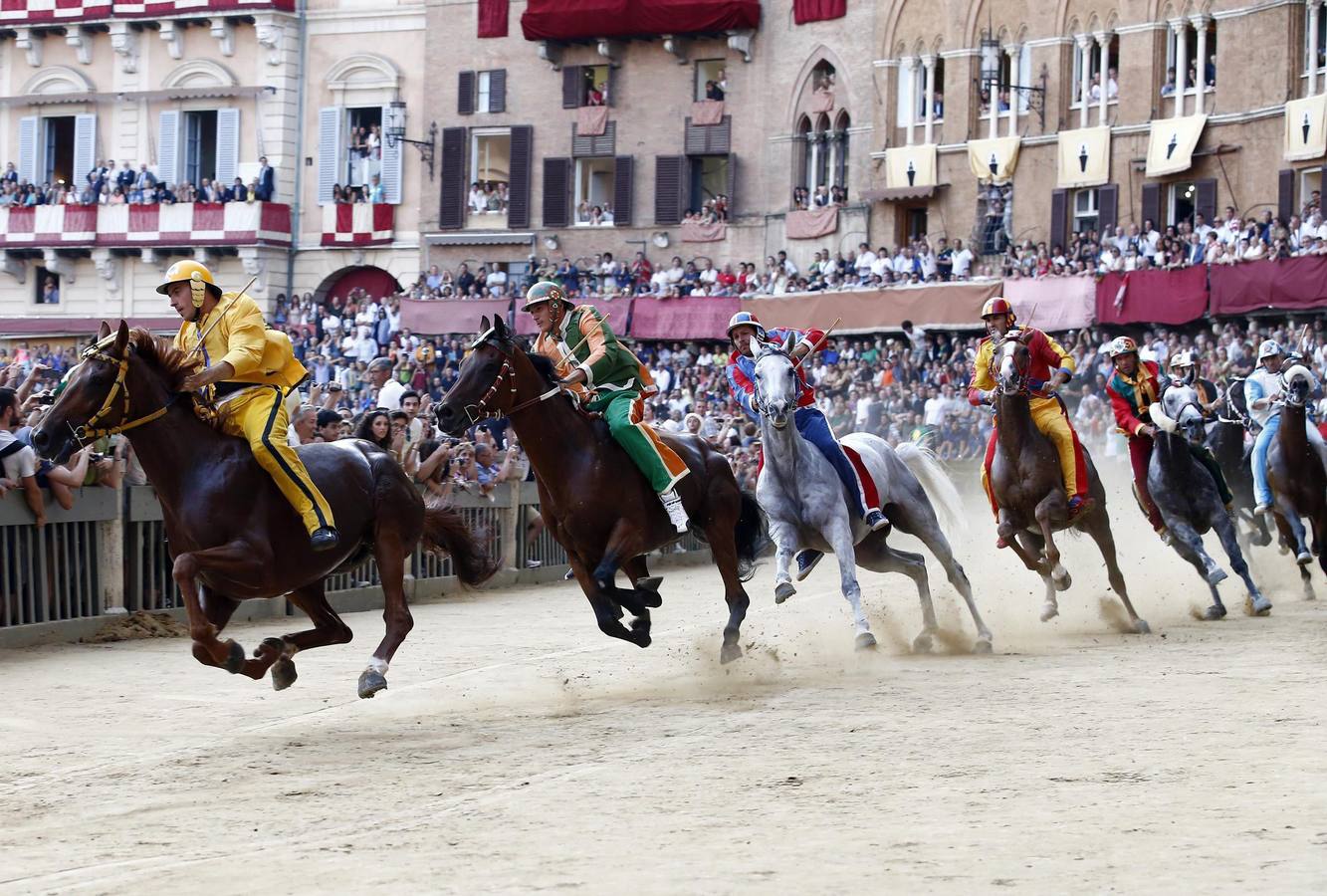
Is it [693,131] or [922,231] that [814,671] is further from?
[693,131]

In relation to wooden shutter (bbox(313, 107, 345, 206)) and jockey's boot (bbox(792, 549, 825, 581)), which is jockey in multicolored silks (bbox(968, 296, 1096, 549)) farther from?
wooden shutter (bbox(313, 107, 345, 206))

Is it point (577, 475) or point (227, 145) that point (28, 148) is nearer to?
point (227, 145)

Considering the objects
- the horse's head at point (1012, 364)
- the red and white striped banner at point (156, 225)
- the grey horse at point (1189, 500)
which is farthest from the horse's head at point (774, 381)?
the red and white striped banner at point (156, 225)

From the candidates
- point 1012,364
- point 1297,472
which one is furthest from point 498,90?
point 1012,364

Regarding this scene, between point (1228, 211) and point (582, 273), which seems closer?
point (1228, 211)

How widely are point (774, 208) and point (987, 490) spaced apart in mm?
35909

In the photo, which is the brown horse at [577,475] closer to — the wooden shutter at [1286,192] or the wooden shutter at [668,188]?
the wooden shutter at [1286,192]

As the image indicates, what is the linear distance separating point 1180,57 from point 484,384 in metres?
34.5

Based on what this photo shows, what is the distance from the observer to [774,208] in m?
50.5

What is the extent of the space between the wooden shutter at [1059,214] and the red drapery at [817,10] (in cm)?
852

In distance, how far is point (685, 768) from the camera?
28.3 feet

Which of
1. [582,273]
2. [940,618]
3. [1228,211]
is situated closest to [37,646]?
[940,618]

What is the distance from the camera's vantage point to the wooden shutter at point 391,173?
55.0 meters

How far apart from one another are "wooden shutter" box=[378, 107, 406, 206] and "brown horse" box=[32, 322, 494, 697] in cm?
4482
